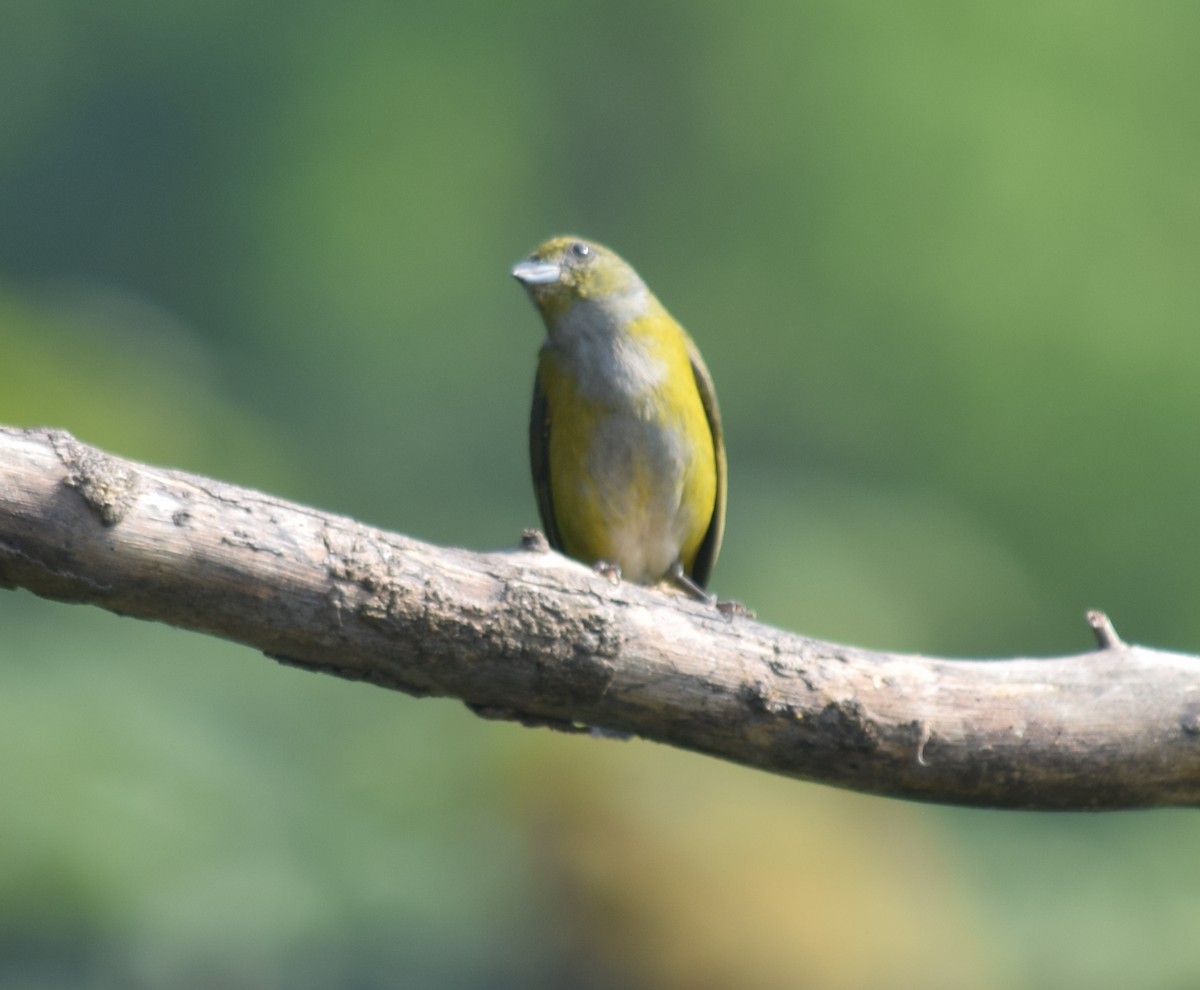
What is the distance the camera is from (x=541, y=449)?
6.99 m

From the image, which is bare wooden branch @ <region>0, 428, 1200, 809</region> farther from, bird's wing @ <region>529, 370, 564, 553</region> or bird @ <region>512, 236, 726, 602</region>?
bird's wing @ <region>529, 370, 564, 553</region>

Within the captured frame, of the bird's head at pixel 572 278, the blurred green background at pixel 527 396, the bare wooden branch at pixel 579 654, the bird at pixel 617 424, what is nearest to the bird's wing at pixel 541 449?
the bird at pixel 617 424

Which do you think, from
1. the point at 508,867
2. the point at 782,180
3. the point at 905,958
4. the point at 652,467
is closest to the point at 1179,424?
the point at 782,180

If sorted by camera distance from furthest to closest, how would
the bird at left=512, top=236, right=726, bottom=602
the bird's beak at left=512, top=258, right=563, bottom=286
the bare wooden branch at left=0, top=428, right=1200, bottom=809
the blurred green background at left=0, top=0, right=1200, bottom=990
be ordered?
the blurred green background at left=0, top=0, right=1200, bottom=990 < the bird's beak at left=512, top=258, right=563, bottom=286 < the bird at left=512, top=236, right=726, bottom=602 < the bare wooden branch at left=0, top=428, right=1200, bottom=809

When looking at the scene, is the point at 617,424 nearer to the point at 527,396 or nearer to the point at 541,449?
the point at 541,449

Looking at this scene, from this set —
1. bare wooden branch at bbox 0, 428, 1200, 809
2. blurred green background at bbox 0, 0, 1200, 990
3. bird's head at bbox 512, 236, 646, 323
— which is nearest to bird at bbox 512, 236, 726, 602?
bird's head at bbox 512, 236, 646, 323

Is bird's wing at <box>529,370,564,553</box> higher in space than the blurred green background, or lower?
lower

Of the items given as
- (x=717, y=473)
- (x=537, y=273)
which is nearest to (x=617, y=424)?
(x=717, y=473)

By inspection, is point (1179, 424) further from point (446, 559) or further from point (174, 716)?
point (446, 559)

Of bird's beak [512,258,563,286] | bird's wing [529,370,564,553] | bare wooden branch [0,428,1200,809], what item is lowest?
bare wooden branch [0,428,1200,809]

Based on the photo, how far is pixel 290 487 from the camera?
17.6 metres

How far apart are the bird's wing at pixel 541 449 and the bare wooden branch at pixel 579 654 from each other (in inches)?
93.8

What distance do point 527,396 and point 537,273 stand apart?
47.2 feet

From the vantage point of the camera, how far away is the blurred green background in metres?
11.6
